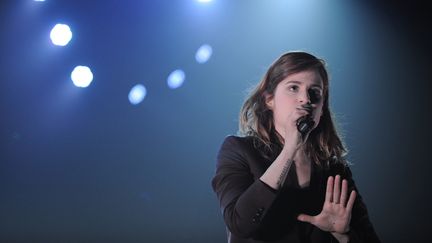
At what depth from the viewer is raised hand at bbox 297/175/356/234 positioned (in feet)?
2.96

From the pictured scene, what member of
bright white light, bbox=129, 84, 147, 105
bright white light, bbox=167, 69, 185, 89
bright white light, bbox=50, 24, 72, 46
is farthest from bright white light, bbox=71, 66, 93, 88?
bright white light, bbox=167, 69, 185, 89

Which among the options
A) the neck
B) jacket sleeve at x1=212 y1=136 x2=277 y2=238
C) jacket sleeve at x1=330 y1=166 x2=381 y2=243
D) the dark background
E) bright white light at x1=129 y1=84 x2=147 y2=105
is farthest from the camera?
bright white light at x1=129 y1=84 x2=147 y2=105

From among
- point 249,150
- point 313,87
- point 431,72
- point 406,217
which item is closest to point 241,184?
point 249,150

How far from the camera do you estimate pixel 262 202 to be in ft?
2.73

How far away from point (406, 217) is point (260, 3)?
6.56ft

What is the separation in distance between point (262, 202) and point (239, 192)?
0.10 metres

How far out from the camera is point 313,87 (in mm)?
1061

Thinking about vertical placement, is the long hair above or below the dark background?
below

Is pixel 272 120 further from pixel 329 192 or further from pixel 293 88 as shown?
pixel 329 192

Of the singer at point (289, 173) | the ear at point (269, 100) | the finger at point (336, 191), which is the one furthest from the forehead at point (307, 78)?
the finger at point (336, 191)

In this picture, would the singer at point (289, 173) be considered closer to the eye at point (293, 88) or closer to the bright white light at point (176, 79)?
the eye at point (293, 88)

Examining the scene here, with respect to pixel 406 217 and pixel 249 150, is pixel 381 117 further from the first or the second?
pixel 249 150

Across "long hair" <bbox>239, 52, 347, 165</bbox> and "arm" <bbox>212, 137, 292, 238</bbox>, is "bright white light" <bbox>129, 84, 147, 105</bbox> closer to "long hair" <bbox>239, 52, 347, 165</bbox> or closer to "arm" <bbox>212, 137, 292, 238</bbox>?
"long hair" <bbox>239, 52, 347, 165</bbox>

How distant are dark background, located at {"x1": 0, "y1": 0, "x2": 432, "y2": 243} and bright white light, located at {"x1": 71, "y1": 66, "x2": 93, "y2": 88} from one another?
0.14 feet
